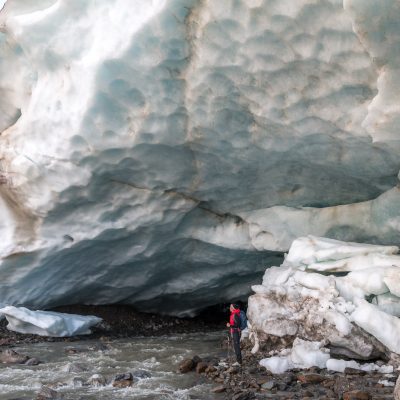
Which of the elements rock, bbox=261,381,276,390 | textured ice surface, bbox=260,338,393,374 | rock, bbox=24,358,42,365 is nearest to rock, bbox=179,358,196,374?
textured ice surface, bbox=260,338,393,374

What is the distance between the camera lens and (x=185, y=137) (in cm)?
829

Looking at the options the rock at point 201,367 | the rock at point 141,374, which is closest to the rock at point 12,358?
the rock at point 141,374

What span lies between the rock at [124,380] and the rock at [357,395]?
8.00 feet

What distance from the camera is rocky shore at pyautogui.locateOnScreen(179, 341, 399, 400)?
5594mm

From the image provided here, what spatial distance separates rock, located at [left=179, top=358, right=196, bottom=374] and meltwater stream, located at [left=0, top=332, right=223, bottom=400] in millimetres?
106

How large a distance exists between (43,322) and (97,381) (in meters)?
3.38

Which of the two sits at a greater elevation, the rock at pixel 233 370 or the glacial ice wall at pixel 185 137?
the glacial ice wall at pixel 185 137

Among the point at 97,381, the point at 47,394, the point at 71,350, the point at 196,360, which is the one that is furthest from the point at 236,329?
the point at 71,350

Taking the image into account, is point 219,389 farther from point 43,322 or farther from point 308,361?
point 43,322

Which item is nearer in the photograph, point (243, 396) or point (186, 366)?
point (243, 396)

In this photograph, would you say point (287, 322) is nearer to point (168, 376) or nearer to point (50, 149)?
point (168, 376)

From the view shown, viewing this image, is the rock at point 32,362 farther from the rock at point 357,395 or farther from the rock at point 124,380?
the rock at point 357,395

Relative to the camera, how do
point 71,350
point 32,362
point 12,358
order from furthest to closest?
point 71,350, point 12,358, point 32,362

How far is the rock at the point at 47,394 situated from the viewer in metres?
5.74
